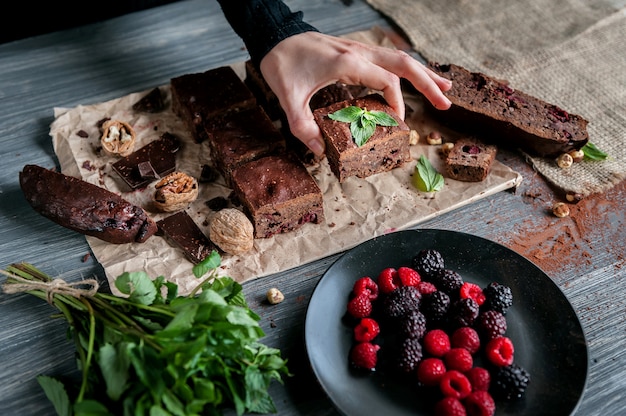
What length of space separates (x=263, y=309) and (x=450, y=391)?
93cm

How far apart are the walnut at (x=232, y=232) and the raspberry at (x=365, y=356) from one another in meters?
0.79

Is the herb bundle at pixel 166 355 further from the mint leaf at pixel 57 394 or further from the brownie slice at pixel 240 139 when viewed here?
the brownie slice at pixel 240 139

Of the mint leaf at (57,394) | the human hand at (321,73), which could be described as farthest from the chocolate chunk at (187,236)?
the mint leaf at (57,394)

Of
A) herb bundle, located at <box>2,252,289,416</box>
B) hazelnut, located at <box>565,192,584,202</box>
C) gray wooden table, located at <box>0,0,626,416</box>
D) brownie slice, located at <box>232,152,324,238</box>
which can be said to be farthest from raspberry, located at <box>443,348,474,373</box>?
hazelnut, located at <box>565,192,584,202</box>

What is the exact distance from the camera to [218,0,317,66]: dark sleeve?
11.1ft

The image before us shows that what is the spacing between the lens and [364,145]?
3182 mm

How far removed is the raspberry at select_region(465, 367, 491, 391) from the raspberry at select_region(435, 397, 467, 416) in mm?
101

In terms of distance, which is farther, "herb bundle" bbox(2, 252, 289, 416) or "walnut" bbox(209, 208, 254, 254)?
"walnut" bbox(209, 208, 254, 254)

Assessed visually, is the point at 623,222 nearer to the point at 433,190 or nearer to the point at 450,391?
the point at 433,190

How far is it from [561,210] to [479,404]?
1.32 metres

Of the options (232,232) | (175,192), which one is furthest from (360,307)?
(175,192)

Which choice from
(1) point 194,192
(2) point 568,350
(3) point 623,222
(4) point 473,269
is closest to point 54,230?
(1) point 194,192

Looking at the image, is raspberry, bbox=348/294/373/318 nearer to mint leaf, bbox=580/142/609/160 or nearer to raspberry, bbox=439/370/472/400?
raspberry, bbox=439/370/472/400

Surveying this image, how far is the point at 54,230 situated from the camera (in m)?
3.17
